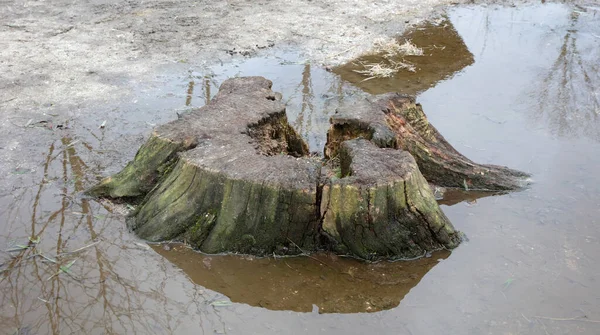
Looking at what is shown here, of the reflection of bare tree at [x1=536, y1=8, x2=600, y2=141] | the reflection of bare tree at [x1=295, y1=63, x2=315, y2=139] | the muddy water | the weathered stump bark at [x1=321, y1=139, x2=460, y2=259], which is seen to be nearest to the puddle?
the muddy water

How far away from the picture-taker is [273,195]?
152 inches

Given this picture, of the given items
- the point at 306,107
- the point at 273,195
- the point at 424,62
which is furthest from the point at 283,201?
the point at 424,62

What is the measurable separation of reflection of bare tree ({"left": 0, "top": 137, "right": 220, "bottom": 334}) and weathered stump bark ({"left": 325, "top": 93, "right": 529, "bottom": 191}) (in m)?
1.87

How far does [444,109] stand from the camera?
20.6 feet

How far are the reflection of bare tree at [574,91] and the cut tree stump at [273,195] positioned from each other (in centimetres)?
250

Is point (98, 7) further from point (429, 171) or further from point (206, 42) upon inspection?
point (429, 171)

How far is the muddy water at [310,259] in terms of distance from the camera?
137 inches

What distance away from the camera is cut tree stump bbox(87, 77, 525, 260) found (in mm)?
3854

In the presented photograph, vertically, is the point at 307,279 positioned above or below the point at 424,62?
below

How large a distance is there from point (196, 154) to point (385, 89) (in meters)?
3.22

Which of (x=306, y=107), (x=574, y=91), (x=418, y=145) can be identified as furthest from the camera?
(x=574, y=91)

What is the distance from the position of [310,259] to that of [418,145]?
148cm

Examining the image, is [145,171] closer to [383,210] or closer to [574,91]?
[383,210]

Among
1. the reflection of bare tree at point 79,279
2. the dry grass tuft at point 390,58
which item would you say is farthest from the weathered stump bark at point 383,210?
the dry grass tuft at point 390,58
